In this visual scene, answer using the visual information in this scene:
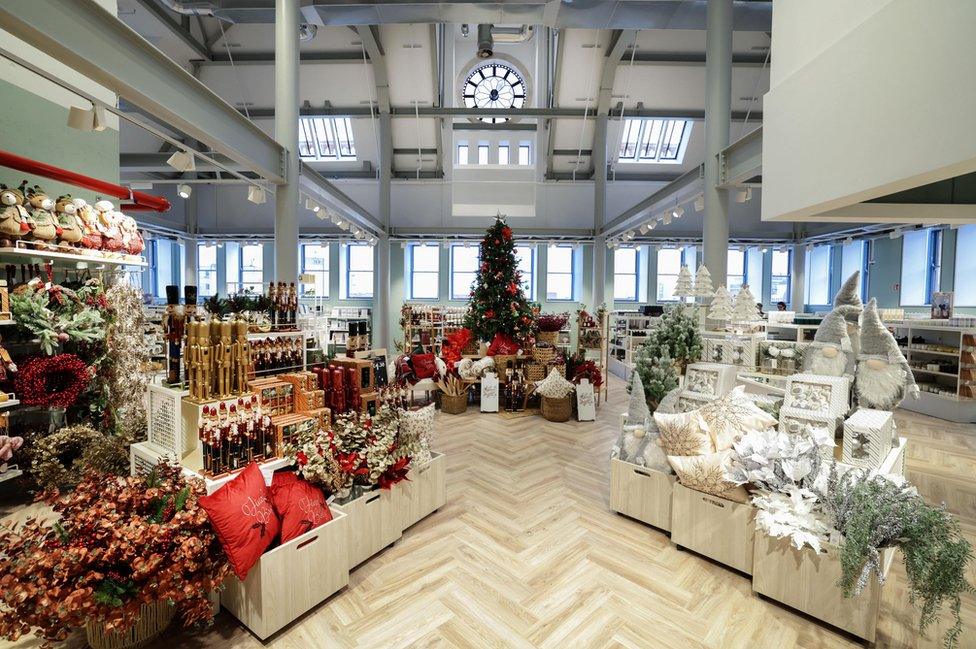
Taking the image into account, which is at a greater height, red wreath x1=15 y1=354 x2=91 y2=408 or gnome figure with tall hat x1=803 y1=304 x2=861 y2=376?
gnome figure with tall hat x1=803 y1=304 x2=861 y2=376

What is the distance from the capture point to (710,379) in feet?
12.2

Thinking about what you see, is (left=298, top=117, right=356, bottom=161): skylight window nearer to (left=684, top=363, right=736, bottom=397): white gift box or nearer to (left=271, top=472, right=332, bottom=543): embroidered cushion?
(left=684, top=363, right=736, bottom=397): white gift box

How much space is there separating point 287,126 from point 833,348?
6029 mm

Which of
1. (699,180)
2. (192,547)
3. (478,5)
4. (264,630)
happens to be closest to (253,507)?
(192,547)

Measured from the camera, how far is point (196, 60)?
10.5 meters

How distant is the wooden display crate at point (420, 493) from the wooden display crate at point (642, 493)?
4.54 feet

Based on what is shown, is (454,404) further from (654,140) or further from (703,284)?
(654,140)

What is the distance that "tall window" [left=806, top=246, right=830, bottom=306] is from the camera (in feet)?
42.6

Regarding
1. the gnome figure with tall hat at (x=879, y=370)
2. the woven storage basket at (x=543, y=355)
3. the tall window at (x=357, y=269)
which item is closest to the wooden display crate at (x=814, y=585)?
the gnome figure with tall hat at (x=879, y=370)

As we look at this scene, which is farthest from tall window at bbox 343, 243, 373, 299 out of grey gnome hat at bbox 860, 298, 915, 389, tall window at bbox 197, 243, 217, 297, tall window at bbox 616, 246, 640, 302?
grey gnome hat at bbox 860, 298, 915, 389

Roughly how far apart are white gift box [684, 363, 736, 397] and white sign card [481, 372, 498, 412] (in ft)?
10.3

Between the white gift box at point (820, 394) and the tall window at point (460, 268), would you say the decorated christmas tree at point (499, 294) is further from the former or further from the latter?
the tall window at point (460, 268)

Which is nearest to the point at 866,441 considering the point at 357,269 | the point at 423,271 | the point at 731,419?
the point at 731,419

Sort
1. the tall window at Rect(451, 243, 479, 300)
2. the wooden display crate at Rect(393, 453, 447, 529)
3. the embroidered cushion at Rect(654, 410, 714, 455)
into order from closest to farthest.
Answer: the embroidered cushion at Rect(654, 410, 714, 455) → the wooden display crate at Rect(393, 453, 447, 529) → the tall window at Rect(451, 243, 479, 300)
